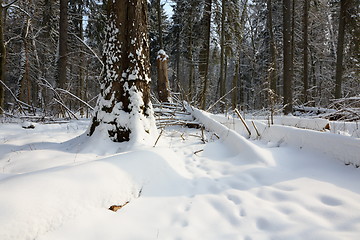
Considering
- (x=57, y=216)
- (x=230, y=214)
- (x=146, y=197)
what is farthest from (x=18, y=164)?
(x=230, y=214)

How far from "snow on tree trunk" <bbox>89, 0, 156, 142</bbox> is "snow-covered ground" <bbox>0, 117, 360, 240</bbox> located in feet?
1.52

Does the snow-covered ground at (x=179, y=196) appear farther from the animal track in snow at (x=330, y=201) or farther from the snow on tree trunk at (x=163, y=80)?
the snow on tree trunk at (x=163, y=80)

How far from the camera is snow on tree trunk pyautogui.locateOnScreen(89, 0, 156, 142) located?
2.80 meters

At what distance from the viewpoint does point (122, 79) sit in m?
2.90

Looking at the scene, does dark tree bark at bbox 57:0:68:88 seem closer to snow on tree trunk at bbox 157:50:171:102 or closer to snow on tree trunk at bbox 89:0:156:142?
snow on tree trunk at bbox 157:50:171:102

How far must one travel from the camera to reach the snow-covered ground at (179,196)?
3.84 feet

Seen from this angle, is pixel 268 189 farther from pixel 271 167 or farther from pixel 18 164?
pixel 18 164

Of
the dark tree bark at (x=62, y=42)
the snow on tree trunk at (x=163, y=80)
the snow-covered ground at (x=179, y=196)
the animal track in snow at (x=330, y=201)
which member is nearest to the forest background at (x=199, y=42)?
the dark tree bark at (x=62, y=42)

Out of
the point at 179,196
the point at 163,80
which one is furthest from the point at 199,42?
the point at 179,196

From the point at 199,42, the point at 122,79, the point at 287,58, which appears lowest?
the point at 122,79

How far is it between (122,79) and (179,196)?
189 centimetres

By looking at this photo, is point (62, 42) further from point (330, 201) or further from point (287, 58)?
point (287, 58)

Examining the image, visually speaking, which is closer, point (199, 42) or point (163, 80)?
point (163, 80)

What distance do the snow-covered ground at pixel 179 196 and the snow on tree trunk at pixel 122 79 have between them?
0.46m
